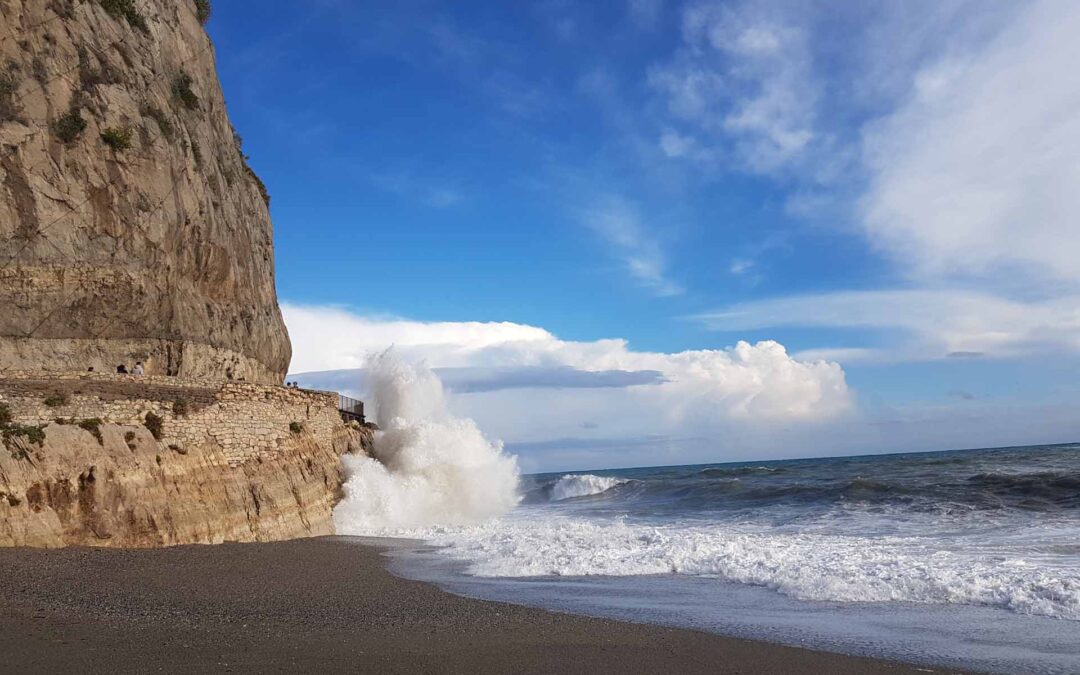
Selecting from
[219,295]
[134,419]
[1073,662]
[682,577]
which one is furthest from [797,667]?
[219,295]

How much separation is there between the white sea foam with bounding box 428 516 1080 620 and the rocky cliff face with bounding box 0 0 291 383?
979 centimetres

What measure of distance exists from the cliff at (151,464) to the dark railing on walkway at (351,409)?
23.3 ft

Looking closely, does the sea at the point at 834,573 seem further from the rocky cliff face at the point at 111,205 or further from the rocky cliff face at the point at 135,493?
the rocky cliff face at the point at 111,205

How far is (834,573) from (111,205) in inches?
733

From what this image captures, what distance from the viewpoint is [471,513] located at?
75.6 feet

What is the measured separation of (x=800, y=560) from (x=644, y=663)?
20.5 feet

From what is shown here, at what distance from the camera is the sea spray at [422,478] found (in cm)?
1956

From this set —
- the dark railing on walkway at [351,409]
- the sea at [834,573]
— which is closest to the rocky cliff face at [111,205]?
the dark railing on walkway at [351,409]

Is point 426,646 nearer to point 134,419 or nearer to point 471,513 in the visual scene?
point 134,419

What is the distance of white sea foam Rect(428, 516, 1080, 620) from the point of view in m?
8.76

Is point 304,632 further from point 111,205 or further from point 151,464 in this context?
point 111,205

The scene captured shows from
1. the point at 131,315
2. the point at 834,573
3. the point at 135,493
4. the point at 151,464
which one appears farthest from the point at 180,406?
the point at 834,573

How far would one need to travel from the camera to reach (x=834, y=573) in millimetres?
10094

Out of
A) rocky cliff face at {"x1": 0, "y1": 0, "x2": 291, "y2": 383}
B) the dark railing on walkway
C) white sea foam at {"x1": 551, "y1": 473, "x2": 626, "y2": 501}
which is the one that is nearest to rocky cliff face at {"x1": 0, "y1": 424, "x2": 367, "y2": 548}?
rocky cliff face at {"x1": 0, "y1": 0, "x2": 291, "y2": 383}
